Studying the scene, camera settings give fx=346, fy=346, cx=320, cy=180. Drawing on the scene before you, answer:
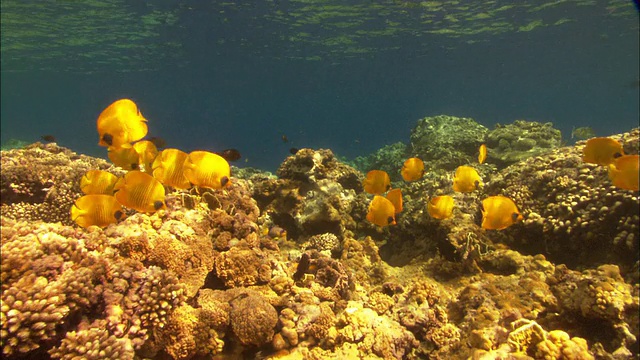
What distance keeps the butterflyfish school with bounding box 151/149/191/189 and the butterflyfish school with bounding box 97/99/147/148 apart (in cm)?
35

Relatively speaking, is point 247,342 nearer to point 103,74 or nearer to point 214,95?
point 103,74

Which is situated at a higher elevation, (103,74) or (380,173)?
(380,173)

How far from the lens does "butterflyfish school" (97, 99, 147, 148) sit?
11.6 feet

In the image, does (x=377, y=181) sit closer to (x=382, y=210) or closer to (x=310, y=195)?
(x=382, y=210)

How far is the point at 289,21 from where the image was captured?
3216 cm

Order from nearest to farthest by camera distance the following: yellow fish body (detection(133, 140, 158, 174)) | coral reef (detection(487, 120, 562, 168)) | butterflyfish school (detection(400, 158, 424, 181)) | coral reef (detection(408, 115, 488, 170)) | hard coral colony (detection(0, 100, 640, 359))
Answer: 1. hard coral colony (detection(0, 100, 640, 359))
2. yellow fish body (detection(133, 140, 158, 174))
3. butterflyfish school (detection(400, 158, 424, 181))
4. coral reef (detection(487, 120, 562, 168))
5. coral reef (detection(408, 115, 488, 170))

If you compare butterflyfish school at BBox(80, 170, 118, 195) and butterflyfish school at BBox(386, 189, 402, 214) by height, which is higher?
butterflyfish school at BBox(80, 170, 118, 195)

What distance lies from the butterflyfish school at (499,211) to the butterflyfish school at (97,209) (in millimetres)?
4333

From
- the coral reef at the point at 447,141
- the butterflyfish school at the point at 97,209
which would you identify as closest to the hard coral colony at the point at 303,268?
the butterflyfish school at the point at 97,209

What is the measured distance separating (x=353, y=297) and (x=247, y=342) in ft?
6.75

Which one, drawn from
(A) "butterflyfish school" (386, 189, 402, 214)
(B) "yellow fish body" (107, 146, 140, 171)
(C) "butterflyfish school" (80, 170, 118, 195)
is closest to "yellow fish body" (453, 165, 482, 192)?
(A) "butterflyfish school" (386, 189, 402, 214)

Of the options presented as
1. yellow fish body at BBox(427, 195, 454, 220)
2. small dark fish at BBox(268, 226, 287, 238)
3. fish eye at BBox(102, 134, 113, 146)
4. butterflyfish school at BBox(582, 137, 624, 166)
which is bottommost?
small dark fish at BBox(268, 226, 287, 238)

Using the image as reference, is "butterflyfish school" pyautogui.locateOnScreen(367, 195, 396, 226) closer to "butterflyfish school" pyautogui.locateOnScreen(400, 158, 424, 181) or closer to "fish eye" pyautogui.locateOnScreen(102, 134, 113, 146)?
"butterflyfish school" pyautogui.locateOnScreen(400, 158, 424, 181)

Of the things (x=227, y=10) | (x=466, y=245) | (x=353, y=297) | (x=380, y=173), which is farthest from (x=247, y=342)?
(x=227, y=10)
